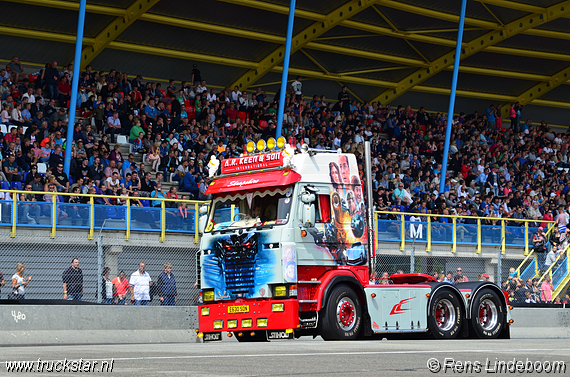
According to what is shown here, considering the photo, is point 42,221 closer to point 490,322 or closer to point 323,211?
point 323,211

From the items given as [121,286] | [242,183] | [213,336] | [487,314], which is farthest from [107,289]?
[487,314]

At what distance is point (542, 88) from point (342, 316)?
34795mm

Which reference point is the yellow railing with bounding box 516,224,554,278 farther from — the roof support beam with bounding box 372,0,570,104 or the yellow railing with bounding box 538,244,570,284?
the roof support beam with bounding box 372,0,570,104

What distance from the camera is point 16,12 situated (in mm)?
31141

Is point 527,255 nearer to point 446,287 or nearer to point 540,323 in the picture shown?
point 540,323

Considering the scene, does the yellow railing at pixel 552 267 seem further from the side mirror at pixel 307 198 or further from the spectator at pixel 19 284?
the spectator at pixel 19 284

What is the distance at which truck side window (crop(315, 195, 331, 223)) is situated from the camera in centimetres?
1431

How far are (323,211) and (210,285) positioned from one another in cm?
236

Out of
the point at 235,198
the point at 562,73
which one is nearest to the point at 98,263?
the point at 235,198

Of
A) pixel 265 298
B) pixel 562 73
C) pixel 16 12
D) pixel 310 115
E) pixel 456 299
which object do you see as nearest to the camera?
pixel 265 298

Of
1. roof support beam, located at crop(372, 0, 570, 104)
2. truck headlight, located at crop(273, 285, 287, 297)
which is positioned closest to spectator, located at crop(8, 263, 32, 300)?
truck headlight, located at crop(273, 285, 287, 297)

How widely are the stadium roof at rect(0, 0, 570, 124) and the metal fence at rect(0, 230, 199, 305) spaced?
1396 cm

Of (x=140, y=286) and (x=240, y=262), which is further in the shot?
(x=140, y=286)

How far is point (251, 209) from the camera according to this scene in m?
14.5
